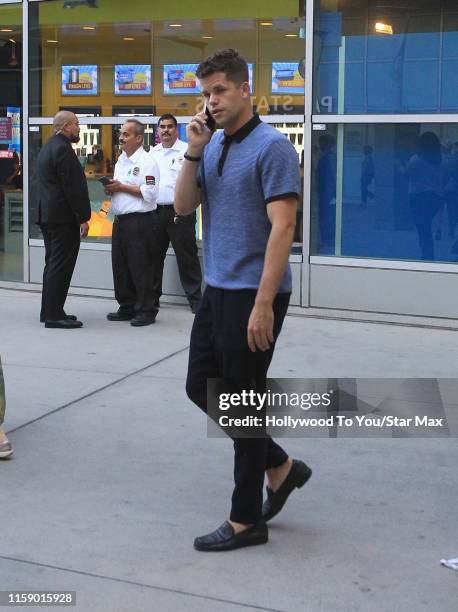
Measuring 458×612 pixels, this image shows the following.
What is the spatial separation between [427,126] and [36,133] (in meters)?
4.31

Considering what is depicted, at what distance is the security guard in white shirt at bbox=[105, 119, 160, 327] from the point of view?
30.1ft

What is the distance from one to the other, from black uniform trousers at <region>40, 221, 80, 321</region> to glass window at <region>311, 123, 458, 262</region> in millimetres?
2260

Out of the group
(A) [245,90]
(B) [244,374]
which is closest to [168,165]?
(A) [245,90]

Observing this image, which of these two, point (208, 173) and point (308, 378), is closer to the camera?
point (208, 173)

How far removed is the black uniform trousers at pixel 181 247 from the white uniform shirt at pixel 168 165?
0.35 ft

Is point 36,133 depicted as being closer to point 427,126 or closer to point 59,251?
point 59,251

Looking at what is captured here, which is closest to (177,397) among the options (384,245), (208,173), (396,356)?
(396,356)

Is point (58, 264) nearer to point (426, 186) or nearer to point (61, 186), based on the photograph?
point (61, 186)

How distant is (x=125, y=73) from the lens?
35.2 feet

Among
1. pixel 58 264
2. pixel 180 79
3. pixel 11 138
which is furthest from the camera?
pixel 11 138

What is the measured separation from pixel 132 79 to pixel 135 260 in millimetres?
2414

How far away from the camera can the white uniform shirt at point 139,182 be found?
9172 millimetres

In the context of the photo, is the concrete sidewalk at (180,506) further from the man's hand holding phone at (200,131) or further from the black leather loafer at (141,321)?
the man's hand holding phone at (200,131)

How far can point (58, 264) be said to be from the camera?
29.8 ft
